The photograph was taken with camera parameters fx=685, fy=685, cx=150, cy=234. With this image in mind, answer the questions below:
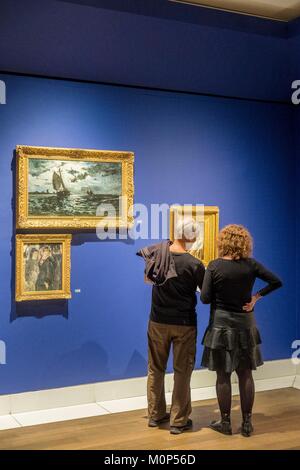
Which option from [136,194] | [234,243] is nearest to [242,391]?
[234,243]

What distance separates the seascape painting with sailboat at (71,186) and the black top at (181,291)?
3.71 ft

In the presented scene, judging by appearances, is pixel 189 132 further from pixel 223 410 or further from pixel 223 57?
pixel 223 410

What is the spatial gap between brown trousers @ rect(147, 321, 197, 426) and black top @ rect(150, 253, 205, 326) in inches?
2.8

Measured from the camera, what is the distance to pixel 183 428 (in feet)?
17.1

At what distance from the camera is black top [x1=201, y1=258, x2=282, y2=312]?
506 centimetres

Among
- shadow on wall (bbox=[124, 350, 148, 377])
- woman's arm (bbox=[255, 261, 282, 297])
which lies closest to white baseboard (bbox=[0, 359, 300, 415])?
shadow on wall (bbox=[124, 350, 148, 377])

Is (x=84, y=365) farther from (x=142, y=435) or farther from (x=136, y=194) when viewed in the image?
(x=136, y=194)

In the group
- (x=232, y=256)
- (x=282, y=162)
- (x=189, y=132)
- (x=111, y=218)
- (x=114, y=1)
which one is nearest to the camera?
(x=232, y=256)

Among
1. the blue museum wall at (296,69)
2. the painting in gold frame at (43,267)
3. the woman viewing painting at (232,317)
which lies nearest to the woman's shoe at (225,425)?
the woman viewing painting at (232,317)

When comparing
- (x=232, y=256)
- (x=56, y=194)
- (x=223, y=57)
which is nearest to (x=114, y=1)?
(x=223, y=57)

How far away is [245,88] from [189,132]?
77cm

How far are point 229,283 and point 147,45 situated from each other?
2.28m

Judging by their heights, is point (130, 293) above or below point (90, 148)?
below

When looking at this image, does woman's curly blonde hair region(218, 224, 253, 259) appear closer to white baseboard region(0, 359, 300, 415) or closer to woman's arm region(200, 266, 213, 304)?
woman's arm region(200, 266, 213, 304)
